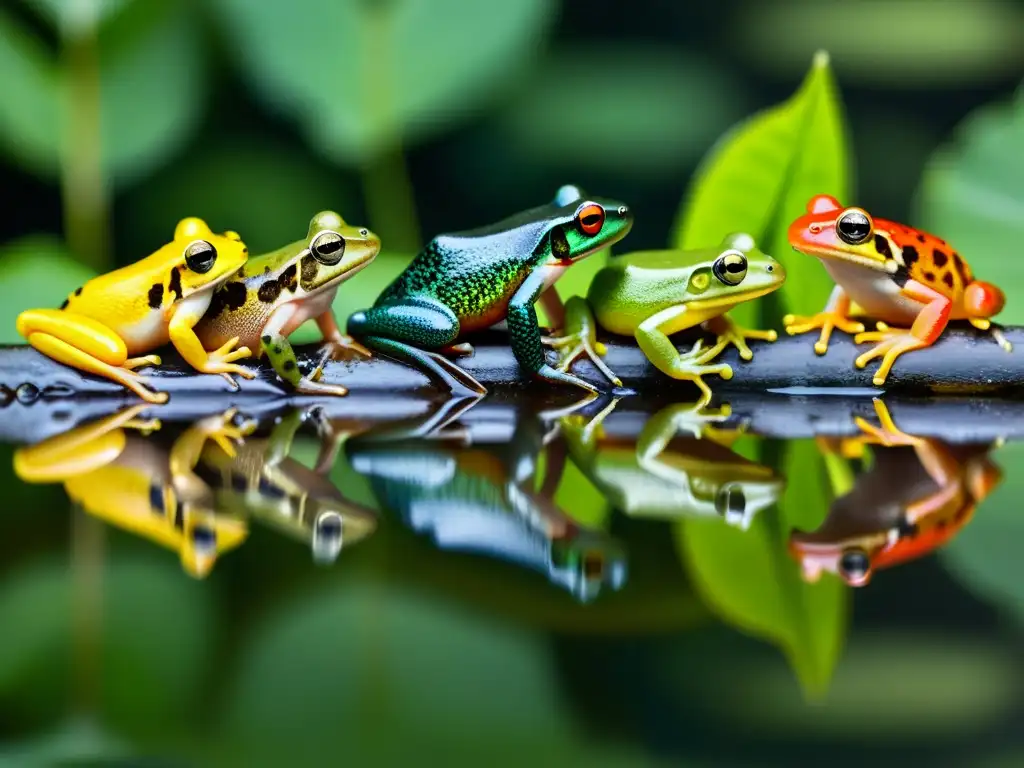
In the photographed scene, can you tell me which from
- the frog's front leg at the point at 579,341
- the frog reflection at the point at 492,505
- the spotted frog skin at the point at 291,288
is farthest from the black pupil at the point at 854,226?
the spotted frog skin at the point at 291,288

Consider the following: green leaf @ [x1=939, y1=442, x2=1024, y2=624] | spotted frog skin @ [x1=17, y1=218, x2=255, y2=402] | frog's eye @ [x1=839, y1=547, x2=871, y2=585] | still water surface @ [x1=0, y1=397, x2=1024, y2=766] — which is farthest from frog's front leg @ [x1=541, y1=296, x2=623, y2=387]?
frog's eye @ [x1=839, y1=547, x2=871, y2=585]

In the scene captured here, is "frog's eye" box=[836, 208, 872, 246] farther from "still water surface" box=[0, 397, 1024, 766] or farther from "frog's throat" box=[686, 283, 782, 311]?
"still water surface" box=[0, 397, 1024, 766]

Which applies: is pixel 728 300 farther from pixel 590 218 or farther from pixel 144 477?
pixel 144 477

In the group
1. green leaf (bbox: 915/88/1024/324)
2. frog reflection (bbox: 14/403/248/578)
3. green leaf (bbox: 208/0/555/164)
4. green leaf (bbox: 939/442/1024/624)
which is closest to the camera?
green leaf (bbox: 939/442/1024/624)

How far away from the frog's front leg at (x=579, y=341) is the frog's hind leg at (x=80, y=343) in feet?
1.71

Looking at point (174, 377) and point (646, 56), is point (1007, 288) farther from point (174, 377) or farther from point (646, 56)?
point (174, 377)

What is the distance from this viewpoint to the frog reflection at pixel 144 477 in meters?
0.83

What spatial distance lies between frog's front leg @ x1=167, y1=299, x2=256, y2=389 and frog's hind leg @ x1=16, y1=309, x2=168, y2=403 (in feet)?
0.22

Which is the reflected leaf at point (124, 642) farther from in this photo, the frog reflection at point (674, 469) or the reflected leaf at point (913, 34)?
the reflected leaf at point (913, 34)

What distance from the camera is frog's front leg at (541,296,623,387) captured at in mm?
1417

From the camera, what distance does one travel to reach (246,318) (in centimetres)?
139

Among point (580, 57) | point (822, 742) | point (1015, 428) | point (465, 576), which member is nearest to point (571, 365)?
point (1015, 428)

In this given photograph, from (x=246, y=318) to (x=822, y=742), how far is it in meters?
1.01

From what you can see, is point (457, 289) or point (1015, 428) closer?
point (1015, 428)
